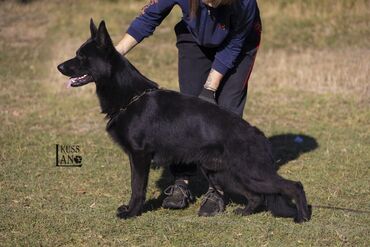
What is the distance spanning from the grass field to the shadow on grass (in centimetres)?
2

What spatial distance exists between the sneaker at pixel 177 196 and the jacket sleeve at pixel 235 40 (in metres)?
1.01

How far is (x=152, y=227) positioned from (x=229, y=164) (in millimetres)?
717

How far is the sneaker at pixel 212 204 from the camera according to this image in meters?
5.09

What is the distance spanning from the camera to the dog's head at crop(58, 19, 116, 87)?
188 inches

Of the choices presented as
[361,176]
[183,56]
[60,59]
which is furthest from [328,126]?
[60,59]

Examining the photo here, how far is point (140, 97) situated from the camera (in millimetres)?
4824

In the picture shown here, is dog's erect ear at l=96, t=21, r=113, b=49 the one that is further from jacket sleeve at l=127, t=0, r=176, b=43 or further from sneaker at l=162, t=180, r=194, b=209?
sneaker at l=162, t=180, r=194, b=209

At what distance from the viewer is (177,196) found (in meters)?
5.24

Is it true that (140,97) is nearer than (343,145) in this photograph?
Yes

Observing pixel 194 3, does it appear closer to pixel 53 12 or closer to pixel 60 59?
pixel 60 59

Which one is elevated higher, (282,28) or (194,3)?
(194,3)

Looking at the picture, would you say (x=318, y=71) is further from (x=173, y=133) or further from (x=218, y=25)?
(x=173, y=133)
